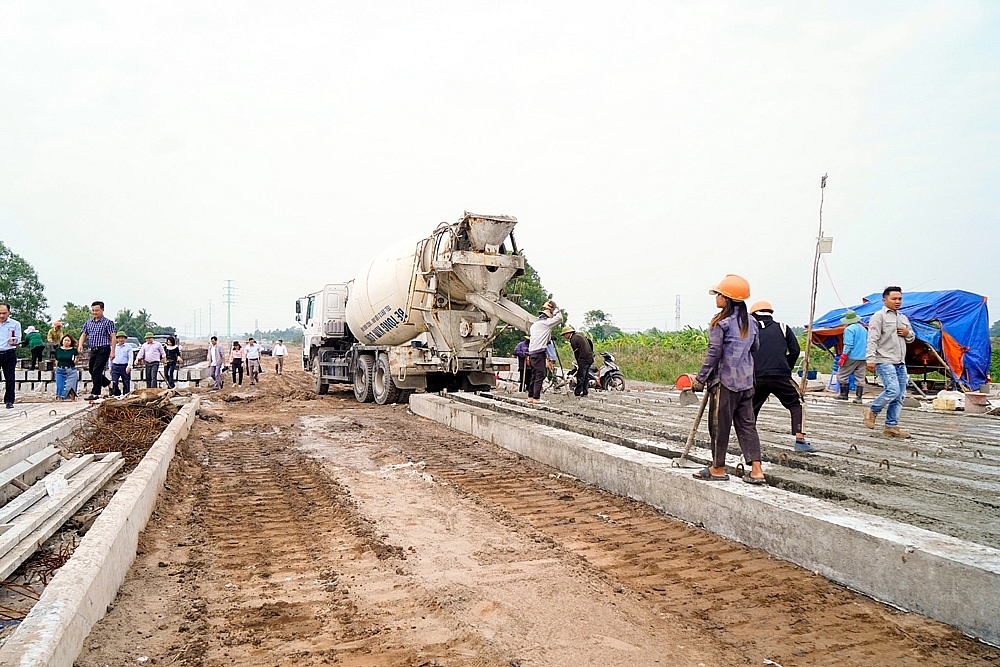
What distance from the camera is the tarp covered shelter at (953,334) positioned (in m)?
14.4

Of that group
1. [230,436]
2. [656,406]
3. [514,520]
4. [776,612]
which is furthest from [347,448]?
[776,612]

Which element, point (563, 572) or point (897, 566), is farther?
point (563, 572)

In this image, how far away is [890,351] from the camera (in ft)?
23.7

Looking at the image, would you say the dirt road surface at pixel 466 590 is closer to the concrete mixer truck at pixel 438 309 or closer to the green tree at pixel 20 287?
the concrete mixer truck at pixel 438 309

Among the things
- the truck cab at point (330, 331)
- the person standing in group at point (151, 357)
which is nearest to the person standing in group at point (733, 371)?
the person standing in group at point (151, 357)

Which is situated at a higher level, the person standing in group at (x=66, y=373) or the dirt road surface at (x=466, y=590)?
the person standing in group at (x=66, y=373)

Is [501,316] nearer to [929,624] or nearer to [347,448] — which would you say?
[347,448]

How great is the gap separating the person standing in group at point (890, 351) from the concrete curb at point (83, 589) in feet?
23.4

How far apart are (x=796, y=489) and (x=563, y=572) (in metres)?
1.86

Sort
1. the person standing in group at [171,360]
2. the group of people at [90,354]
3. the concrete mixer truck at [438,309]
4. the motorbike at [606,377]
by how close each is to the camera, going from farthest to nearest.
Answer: the person standing in group at [171,360]
the motorbike at [606,377]
the concrete mixer truck at [438,309]
the group of people at [90,354]

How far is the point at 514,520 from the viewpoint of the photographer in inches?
214

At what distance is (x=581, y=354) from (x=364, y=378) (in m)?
6.05

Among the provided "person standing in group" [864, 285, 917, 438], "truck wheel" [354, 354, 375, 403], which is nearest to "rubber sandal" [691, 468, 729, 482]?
"person standing in group" [864, 285, 917, 438]

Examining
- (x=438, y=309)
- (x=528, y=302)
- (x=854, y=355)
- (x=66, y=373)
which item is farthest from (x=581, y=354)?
(x=528, y=302)
